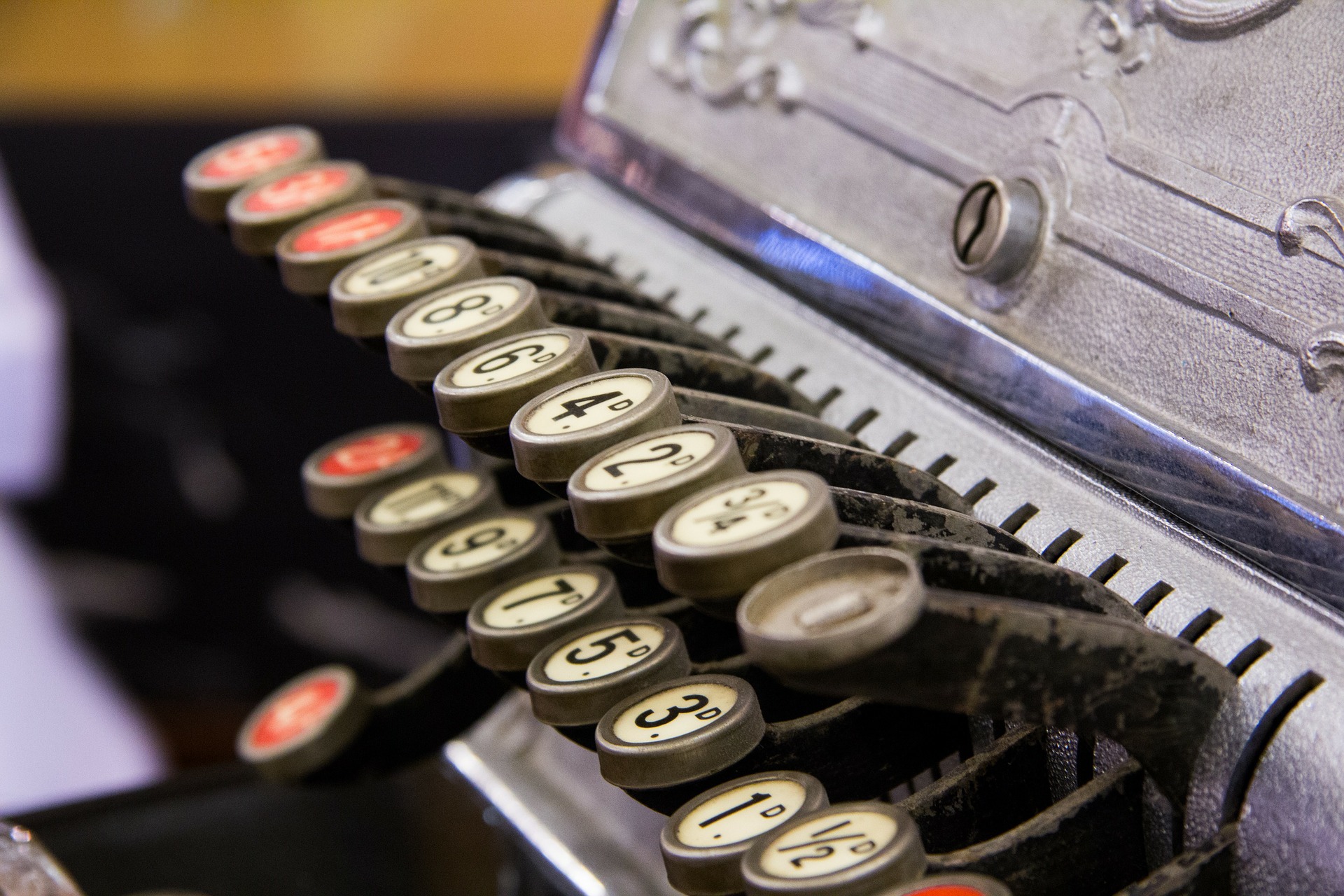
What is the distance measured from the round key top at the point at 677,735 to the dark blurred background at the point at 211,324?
1.70m

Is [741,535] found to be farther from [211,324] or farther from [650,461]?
[211,324]

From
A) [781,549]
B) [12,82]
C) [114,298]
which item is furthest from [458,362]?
[12,82]

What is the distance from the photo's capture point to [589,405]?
79 cm

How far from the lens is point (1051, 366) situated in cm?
90

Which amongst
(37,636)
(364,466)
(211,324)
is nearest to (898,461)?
(364,466)

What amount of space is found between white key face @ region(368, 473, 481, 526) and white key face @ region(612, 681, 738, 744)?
0.35m

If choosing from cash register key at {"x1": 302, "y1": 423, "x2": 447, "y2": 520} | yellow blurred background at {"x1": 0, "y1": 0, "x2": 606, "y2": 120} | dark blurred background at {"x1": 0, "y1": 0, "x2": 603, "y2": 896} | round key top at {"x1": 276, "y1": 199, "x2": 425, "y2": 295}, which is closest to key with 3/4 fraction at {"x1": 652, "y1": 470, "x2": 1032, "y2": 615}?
round key top at {"x1": 276, "y1": 199, "x2": 425, "y2": 295}

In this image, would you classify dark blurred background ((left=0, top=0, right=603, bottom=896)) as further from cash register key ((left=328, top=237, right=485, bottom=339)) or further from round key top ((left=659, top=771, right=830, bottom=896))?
round key top ((left=659, top=771, right=830, bottom=896))

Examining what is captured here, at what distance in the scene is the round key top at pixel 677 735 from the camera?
76 cm

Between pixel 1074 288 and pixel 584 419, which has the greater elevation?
pixel 1074 288

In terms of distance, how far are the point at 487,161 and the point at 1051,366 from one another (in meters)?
1.82

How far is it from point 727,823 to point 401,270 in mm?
476

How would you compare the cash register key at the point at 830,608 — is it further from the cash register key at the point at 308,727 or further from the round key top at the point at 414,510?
the cash register key at the point at 308,727

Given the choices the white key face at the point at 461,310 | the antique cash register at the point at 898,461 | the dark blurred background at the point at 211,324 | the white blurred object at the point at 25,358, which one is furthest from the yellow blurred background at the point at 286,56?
the white key face at the point at 461,310
